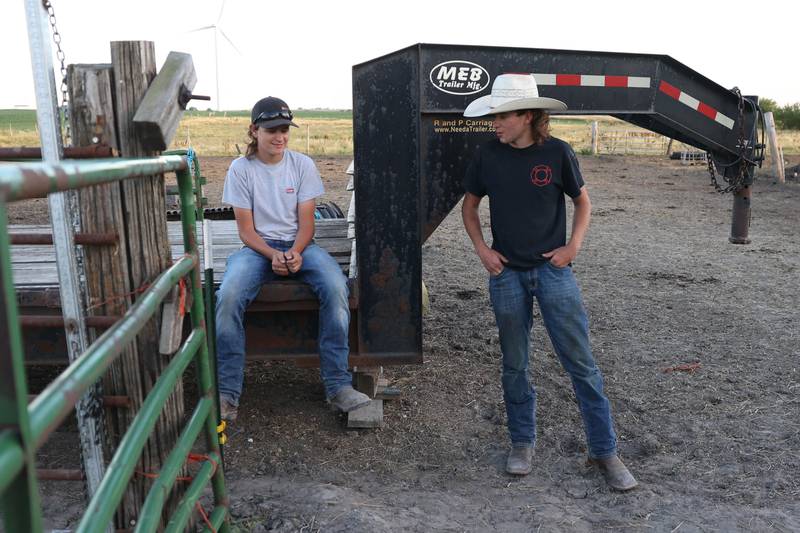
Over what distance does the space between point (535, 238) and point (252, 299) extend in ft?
5.10

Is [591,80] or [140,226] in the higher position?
[591,80]

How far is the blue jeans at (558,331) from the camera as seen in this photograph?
400 cm

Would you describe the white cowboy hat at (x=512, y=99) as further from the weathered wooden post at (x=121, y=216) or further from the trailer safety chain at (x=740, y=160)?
the trailer safety chain at (x=740, y=160)

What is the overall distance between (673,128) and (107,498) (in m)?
4.38

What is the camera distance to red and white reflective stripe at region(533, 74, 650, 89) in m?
4.64

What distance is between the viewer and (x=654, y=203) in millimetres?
15312

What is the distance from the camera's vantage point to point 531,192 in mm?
3984

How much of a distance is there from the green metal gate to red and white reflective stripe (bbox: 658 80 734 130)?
11.2ft

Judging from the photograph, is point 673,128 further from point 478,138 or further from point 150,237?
point 150,237

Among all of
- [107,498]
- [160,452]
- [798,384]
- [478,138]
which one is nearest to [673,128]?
[478,138]

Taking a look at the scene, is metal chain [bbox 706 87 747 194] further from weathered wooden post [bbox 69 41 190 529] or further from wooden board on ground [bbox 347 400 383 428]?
weathered wooden post [bbox 69 41 190 529]

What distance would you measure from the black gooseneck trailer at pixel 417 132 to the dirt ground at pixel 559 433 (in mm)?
650

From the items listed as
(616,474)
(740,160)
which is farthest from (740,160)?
(616,474)

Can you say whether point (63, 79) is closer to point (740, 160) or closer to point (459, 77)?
point (459, 77)
